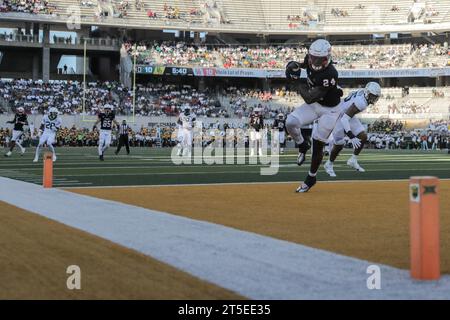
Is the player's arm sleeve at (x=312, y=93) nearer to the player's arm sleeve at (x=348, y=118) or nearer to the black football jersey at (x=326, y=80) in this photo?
the black football jersey at (x=326, y=80)

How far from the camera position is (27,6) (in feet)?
163

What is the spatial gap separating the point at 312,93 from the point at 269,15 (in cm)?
4874

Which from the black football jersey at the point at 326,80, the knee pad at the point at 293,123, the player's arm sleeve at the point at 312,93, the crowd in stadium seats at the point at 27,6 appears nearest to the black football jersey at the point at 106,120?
the knee pad at the point at 293,123

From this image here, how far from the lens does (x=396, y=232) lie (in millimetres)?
6656

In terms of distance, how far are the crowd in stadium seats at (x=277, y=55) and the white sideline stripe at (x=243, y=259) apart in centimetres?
4526

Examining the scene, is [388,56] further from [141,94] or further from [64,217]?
[64,217]

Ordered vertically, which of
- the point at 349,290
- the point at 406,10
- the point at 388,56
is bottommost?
the point at 349,290

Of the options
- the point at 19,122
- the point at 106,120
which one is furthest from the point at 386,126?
the point at 19,122

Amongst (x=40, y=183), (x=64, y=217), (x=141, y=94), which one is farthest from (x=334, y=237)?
(x=141, y=94)

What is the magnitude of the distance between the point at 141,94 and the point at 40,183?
38.8 m

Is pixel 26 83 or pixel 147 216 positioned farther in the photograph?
pixel 26 83

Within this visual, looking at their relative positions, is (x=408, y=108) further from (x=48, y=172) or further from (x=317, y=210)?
(x=317, y=210)

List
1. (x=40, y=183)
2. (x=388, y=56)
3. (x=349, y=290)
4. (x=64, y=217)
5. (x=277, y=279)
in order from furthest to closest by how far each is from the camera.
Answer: (x=388, y=56)
(x=40, y=183)
(x=64, y=217)
(x=277, y=279)
(x=349, y=290)

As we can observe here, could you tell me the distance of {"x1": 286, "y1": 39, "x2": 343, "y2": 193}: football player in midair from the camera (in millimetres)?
10750
